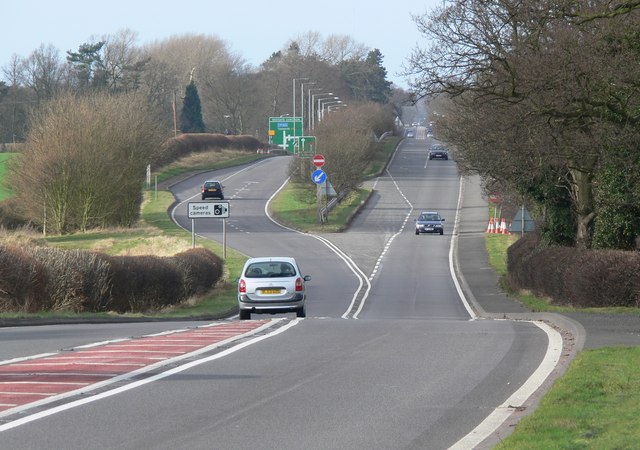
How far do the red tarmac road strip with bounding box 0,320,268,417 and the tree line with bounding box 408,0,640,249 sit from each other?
9.76 metres

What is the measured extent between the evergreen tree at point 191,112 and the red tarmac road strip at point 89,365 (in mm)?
120888

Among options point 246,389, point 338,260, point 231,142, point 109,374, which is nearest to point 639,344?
point 246,389

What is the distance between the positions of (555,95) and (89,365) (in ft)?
48.5

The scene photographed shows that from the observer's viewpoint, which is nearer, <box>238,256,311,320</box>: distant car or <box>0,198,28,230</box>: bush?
<box>238,256,311,320</box>: distant car

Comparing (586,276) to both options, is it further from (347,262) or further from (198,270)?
(347,262)

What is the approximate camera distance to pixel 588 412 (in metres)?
9.45

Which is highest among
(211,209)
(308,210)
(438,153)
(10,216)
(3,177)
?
(438,153)

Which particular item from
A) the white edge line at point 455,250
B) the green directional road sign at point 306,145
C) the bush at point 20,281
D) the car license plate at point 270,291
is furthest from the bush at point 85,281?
the green directional road sign at point 306,145

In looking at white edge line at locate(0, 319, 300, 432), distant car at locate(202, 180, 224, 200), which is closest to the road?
white edge line at locate(0, 319, 300, 432)

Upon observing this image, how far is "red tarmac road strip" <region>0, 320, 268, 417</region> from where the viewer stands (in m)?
10.9

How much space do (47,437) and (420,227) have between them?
188ft

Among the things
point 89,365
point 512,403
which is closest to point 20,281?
point 89,365

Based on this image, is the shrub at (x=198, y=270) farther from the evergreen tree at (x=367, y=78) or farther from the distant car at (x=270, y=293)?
the evergreen tree at (x=367, y=78)

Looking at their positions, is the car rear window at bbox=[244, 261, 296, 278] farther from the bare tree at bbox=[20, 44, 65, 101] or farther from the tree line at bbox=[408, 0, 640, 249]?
the bare tree at bbox=[20, 44, 65, 101]
